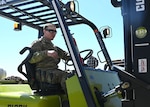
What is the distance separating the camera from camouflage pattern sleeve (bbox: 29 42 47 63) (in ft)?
13.1

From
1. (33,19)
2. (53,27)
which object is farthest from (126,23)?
(33,19)

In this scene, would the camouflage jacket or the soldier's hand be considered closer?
the soldier's hand

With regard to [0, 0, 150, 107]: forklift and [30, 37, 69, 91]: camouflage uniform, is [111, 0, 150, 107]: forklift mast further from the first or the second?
[30, 37, 69, 91]: camouflage uniform

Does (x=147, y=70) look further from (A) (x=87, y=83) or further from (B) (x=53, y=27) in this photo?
(B) (x=53, y=27)

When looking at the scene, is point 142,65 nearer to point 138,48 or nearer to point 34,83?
point 138,48

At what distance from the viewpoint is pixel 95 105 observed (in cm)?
342

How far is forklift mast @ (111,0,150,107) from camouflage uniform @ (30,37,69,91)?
3.32 feet

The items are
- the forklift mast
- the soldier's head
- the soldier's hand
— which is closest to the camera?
the forklift mast

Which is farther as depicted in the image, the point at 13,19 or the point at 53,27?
the point at 13,19

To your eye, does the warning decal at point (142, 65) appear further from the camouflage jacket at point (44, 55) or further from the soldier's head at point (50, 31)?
the soldier's head at point (50, 31)

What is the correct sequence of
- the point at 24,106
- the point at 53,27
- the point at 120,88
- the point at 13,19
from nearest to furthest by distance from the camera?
the point at 120,88, the point at 24,106, the point at 53,27, the point at 13,19

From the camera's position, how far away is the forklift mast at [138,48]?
11.0 ft

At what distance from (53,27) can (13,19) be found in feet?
2.58

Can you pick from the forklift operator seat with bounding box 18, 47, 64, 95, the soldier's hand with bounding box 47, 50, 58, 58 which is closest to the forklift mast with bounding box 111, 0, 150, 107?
the soldier's hand with bounding box 47, 50, 58, 58
